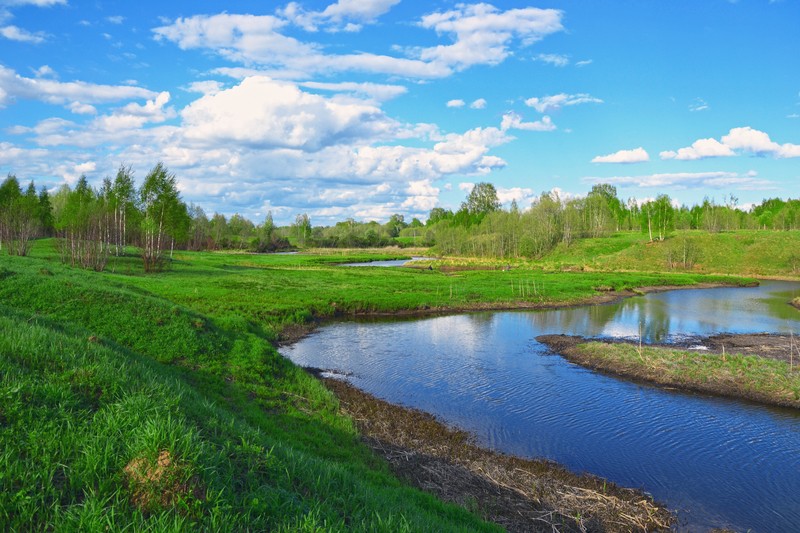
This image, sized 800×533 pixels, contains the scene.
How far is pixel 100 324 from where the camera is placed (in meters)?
21.0

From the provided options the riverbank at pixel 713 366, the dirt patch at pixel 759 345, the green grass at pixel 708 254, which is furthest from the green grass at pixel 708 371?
the green grass at pixel 708 254

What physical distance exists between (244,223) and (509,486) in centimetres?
17540

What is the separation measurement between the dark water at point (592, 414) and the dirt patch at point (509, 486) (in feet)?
3.97

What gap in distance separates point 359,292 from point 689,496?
4173 cm

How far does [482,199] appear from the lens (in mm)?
170125

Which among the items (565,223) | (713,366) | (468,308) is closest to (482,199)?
(565,223)

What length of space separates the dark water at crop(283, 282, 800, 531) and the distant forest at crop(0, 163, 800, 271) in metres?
36.1

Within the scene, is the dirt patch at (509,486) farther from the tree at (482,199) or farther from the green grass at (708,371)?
the tree at (482,199)

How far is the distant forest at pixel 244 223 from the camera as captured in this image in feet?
194

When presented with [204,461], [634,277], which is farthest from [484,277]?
[204,461]

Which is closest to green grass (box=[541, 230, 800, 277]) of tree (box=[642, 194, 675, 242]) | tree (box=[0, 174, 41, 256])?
tree (box=[642, 194, 675, 242])

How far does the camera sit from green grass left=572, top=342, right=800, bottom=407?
23.6 metres

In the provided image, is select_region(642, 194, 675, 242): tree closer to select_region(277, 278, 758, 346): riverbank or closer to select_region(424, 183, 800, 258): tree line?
select_region(424, 183, 800, 258): tree line

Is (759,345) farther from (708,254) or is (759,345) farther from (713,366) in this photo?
(708,254)
